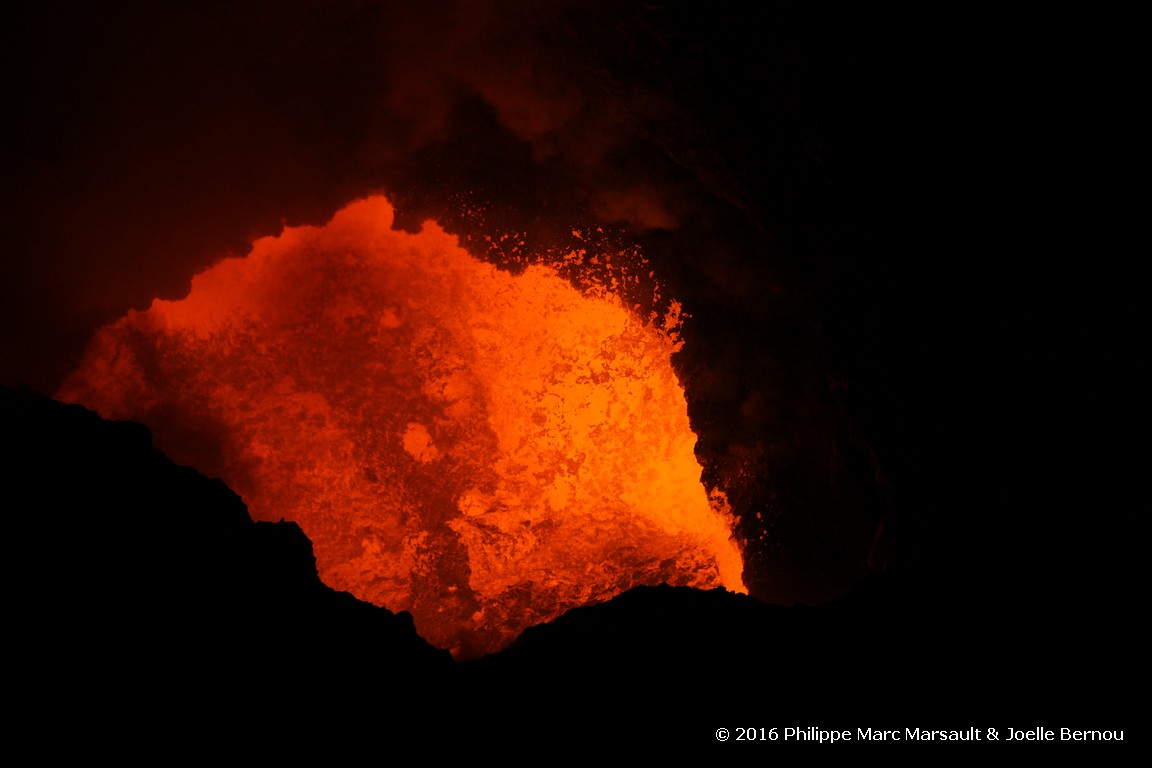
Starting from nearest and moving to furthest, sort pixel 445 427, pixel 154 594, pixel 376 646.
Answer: pixel 154 594 < pixel 376 646 < pixel 445 427

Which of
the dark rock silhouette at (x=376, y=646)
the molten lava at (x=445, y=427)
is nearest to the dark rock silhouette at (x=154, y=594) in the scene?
the dark rock silhouette at (x=376, y=646)

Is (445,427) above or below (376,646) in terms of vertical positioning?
above

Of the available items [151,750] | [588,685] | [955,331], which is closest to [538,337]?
[955,331]

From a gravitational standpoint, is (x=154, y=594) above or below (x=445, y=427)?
below

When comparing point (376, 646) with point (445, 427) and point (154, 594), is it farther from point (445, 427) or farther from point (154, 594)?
point (445, 427)

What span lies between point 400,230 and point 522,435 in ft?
9.92

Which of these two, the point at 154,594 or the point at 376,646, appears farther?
the point at 376,646

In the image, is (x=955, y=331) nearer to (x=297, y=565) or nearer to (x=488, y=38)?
(x=297, y=565)

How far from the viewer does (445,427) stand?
30.9 feet

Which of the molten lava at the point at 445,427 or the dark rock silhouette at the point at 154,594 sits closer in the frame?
the dark rock silhouette at the point at 154,594

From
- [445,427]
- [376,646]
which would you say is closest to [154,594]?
[376,646]

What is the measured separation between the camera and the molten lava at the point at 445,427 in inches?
345

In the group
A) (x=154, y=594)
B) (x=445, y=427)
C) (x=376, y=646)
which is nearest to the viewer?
(x=154, y=594)

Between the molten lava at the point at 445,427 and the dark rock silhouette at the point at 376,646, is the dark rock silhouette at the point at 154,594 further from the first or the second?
the molten lava at the point at 445,427
